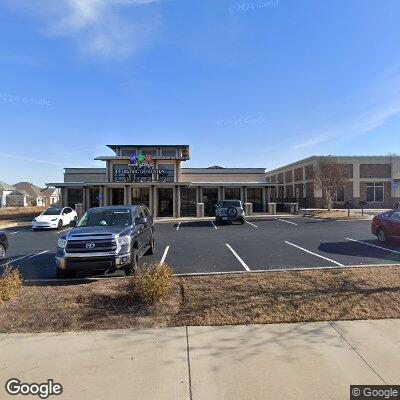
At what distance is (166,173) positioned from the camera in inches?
1335

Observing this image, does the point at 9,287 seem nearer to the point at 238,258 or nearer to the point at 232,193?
the point at 238,258

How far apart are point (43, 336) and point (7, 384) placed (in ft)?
3.99

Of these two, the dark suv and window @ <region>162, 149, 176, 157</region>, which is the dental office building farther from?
the dark suv

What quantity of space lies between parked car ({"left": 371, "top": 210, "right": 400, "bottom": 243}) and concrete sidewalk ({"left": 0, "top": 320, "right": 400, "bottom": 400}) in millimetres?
8513

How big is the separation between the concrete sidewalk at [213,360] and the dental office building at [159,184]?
85.3 ft

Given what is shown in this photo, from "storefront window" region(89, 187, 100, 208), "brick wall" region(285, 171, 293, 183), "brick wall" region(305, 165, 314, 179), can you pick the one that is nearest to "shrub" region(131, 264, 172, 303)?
"storefront window" region(89, 187, 100, 208)

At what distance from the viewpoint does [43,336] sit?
4750 millimetres

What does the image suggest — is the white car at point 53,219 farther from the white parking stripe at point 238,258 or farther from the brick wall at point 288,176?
the brick wall at point 288,176

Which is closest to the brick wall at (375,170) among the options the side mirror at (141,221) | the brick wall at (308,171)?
the brick wall at (308,171)

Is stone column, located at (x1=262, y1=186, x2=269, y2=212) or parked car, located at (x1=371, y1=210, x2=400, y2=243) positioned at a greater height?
stone column, located at (x1=262, y1=186, x2=269, y2=212)

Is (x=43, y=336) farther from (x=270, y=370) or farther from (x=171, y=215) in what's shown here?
(x=171, y=215)

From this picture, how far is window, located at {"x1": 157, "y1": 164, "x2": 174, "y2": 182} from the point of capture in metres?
33.8

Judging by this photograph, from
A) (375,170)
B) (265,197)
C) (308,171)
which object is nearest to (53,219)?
(265,197)

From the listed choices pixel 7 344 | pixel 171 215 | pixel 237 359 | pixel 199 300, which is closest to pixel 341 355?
pixel 237 359
